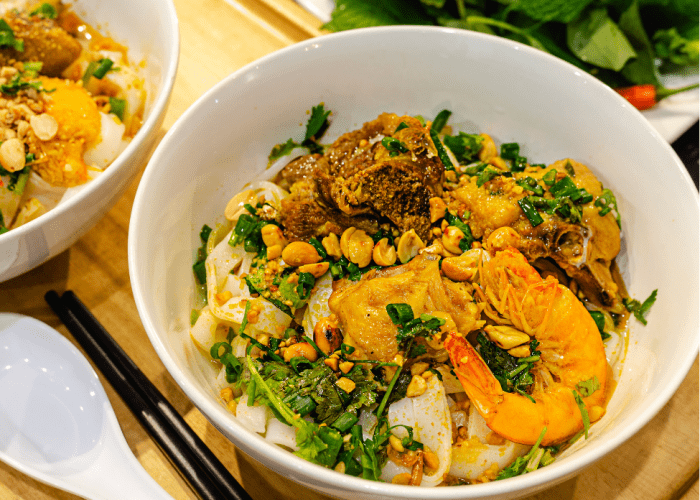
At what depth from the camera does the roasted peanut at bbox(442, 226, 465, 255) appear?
1.86m

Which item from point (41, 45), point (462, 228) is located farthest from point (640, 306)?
point (41, 45)

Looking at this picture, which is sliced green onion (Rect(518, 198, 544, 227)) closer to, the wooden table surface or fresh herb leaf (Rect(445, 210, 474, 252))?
fresh herb leaf (Rect(445, 210, 474, 252))

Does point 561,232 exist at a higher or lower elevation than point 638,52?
lower

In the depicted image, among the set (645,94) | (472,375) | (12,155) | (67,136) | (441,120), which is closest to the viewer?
(472,375)

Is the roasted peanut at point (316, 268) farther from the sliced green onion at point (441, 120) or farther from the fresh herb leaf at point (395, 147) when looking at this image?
the sliced green onion at point (441, 120)

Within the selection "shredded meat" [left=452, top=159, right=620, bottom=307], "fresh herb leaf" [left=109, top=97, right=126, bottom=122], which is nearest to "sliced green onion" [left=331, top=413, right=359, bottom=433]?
"shredded meat" [left=452, top=159, right=620, bottom=307]

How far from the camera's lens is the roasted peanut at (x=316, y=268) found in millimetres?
1885

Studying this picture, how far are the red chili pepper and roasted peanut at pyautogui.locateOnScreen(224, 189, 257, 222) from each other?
88.0 inches

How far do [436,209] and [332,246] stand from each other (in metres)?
0.41

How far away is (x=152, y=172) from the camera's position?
1791 mm

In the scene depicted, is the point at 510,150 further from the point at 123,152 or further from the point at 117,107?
the point at 117,107

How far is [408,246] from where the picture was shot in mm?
1902

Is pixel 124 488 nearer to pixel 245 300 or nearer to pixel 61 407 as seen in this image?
pixel 61 407

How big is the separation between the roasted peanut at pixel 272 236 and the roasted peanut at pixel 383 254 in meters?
0.35
